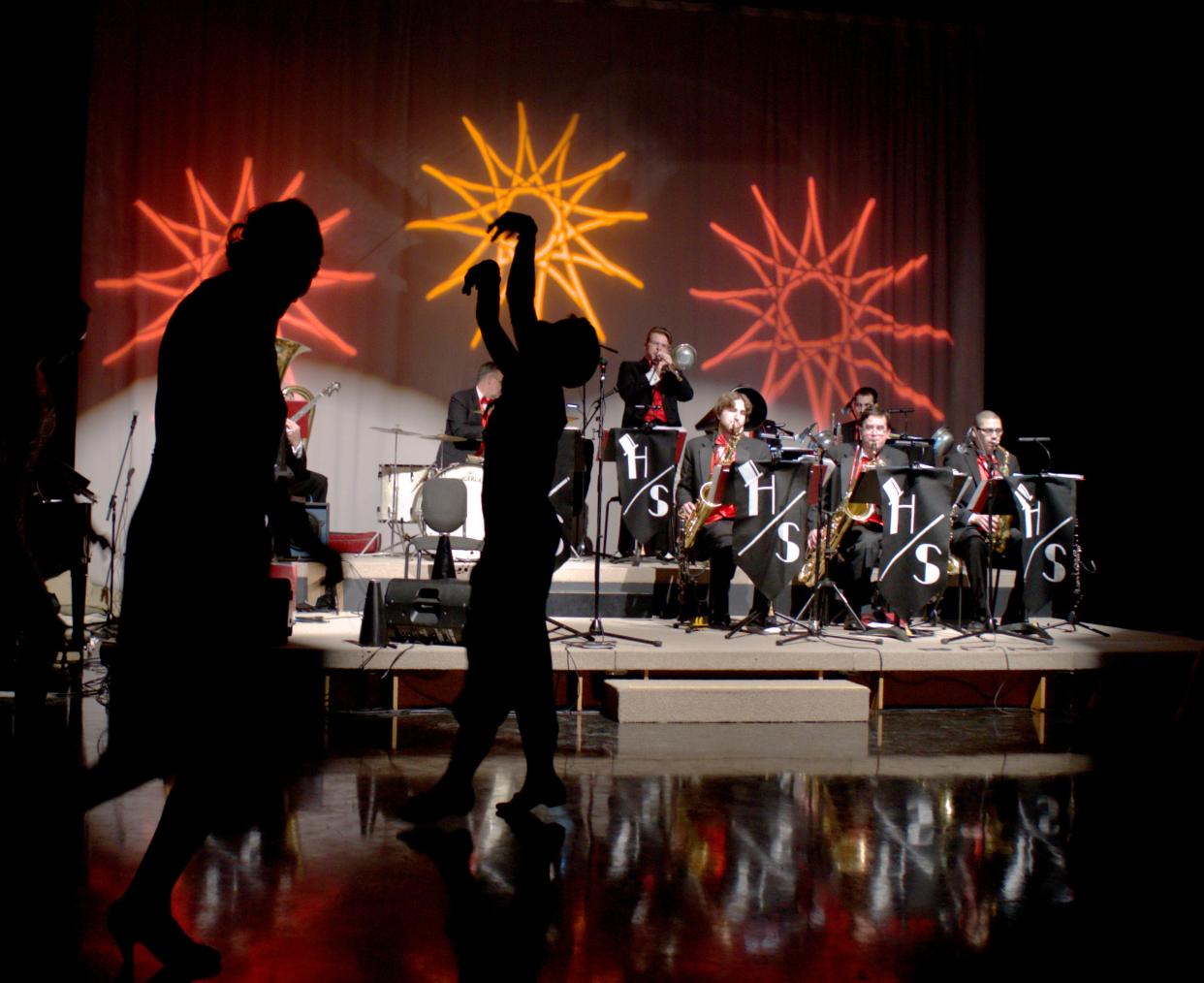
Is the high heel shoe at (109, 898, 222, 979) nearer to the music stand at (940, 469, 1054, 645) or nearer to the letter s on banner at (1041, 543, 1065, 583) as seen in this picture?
the music stand at (940, 469, 1054, 645)

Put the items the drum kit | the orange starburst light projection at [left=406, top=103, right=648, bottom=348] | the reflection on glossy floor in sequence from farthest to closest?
the orange starburst light projection at [left=406, top=103, right=648, bottom=348]
the drum kit
the reflection on glossy floor

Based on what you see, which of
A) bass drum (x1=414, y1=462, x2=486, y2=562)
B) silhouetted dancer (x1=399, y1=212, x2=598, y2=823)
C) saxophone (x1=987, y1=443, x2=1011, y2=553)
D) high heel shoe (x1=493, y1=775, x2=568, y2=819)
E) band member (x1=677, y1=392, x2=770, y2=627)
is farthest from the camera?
bass drum (x1=414, y1=462, x2=486, y2=562)

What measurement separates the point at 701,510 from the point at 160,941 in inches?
202

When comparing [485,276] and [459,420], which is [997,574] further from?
[485,276]

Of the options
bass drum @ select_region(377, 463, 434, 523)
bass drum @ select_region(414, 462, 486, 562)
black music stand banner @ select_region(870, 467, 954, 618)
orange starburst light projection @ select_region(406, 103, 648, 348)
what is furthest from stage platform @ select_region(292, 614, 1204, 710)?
orange starburst light projection @ select_region(406, 103, 648, 348)

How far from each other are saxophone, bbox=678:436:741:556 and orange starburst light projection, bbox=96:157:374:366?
3908 millimetres

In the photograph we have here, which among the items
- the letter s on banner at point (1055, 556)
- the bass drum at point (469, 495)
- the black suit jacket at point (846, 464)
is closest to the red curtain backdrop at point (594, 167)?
the bass drum at point (469, 495)

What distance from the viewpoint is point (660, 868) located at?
10.5ft

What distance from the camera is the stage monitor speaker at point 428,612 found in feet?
18.4

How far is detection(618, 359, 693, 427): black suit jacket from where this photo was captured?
864 centimetres

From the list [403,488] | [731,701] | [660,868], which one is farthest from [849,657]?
[403,488]

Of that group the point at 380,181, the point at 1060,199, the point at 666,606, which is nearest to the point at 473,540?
the point at 666,606

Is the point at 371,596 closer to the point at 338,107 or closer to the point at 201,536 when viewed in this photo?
the point at 201,536

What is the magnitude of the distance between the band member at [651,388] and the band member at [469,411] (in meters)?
1.01
